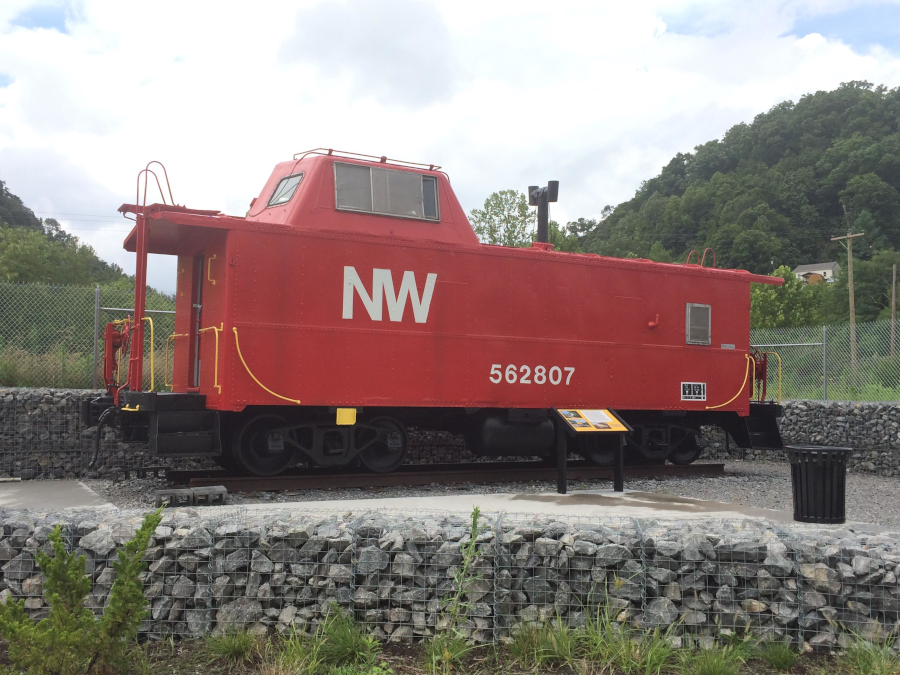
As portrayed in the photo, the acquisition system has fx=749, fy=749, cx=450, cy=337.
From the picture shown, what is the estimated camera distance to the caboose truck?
8914 mm

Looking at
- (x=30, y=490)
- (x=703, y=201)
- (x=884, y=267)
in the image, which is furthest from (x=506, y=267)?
(x=703, y=201)

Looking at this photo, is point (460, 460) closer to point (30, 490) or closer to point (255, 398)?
point (255, 398)

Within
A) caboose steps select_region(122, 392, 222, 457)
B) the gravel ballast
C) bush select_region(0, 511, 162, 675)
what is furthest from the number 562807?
bush select_region(0, 511, 162, 675)

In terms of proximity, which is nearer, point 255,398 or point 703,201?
point 255,398

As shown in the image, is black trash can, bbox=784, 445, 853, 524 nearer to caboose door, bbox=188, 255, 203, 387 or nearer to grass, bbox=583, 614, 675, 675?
grass, bbox=583, 614, 675, 675

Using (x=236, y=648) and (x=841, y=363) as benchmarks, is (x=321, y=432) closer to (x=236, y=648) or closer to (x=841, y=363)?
(x=236, y=648)

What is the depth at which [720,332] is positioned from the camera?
1224cm

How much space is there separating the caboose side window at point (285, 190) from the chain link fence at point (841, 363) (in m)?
11.0

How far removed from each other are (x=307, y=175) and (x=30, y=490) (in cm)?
513

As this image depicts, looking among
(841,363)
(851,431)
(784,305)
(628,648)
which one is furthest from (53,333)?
(784,305)

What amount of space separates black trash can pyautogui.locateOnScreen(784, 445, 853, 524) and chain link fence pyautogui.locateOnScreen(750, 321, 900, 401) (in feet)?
31.6

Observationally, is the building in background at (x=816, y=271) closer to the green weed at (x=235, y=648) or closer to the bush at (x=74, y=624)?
the green weed at (x=235, y=648)

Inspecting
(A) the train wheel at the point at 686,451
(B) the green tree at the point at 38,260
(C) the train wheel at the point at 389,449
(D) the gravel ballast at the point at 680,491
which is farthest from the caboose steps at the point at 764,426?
(B) the green tree at the point at 38,260

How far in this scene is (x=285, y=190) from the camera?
399 inches
